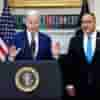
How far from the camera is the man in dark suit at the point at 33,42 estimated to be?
5465 millimetres

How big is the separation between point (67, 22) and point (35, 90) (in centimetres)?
79

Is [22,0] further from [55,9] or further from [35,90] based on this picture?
[35,90]

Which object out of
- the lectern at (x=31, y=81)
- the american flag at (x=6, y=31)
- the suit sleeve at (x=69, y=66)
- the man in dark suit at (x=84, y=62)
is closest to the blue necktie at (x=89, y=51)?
the man in dark suit at (x=84, y=62)

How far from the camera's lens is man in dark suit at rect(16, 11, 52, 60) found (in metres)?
5.46

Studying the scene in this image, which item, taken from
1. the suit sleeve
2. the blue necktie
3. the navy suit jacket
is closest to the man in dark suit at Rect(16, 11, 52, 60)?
the navy suit jacket

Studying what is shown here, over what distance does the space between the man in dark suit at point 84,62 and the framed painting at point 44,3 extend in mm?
177

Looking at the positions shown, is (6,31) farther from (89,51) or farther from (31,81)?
(89,51)

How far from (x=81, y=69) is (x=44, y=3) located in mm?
790

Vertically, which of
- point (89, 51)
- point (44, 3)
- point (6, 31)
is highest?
point (44, 3)

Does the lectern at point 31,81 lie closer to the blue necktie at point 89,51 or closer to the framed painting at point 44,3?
the blue necktie at point 89,51

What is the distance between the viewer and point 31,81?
5.51 metres

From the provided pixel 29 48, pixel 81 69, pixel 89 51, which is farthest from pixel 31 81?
pixel 89 51

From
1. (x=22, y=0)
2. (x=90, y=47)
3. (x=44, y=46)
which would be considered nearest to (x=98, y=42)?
(x=90, y=47)

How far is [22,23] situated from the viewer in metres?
5.48
